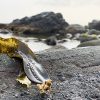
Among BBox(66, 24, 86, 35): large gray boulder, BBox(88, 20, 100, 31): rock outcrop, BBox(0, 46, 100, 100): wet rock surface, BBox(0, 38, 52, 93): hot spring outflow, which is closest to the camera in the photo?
BBox(0, 46, 100, 100): wet rock surface

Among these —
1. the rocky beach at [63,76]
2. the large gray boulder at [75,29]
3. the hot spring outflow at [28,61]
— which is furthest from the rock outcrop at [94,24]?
the hot spring outflow at [28,61]

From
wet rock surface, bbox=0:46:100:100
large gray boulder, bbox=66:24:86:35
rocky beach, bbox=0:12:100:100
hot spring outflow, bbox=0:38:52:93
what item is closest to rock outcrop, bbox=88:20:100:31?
large gray boulder, bbox=66:24:86:35

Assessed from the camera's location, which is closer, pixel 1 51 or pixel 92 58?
pixel 1 51

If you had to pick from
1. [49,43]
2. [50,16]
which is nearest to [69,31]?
[50,16]

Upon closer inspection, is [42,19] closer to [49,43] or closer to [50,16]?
[50,16]

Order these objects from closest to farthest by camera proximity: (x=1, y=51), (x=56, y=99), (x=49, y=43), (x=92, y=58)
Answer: (x=56, y=99)
(x=1, y=51)
(x=92, y=58)
(x=49, y=43)

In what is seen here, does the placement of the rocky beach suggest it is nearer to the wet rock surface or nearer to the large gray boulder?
the wet rock surface

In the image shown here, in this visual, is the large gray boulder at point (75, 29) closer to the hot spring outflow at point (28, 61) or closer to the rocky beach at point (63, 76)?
the rocky beach at point (63, 76)
